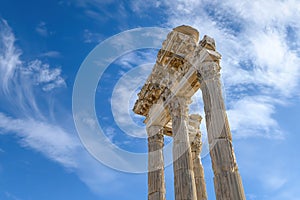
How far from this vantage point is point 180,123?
667 inches

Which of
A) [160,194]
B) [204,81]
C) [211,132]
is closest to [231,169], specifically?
[211,132]

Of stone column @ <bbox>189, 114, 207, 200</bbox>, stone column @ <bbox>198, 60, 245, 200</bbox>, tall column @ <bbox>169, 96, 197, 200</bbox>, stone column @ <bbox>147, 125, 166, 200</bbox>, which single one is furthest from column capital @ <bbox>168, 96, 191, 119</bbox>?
stone column @ <bbox>189, 114, 207, 200</bbox>

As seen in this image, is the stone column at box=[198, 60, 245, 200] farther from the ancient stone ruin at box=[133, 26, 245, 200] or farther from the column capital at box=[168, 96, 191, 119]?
the column capital at box=[168, 96, 191, 119]

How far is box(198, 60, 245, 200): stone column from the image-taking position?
11367 mm

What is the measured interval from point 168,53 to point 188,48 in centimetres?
185

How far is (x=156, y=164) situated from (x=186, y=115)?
386 cm

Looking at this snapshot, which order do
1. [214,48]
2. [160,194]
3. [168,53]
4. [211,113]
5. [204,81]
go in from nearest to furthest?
1. [211,113]
2. [204,81]
3. [214,48]
4. [160,194]
5. [168,53]

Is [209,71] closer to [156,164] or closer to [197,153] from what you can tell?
[156,164]

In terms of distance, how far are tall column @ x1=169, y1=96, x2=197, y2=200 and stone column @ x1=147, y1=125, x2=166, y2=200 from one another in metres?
2.24

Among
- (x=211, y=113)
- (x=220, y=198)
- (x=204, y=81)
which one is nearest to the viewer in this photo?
(x=220, y=198)

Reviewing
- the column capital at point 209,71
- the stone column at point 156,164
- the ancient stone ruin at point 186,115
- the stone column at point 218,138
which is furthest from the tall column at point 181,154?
the column capital at point 209,71

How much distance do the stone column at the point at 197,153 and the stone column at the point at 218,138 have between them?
712 centimetres

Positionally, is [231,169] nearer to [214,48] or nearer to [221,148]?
[221,148]

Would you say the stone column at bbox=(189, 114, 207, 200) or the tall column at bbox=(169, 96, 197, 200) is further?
the stone column at bbox=(189, 114, 207, 200)
